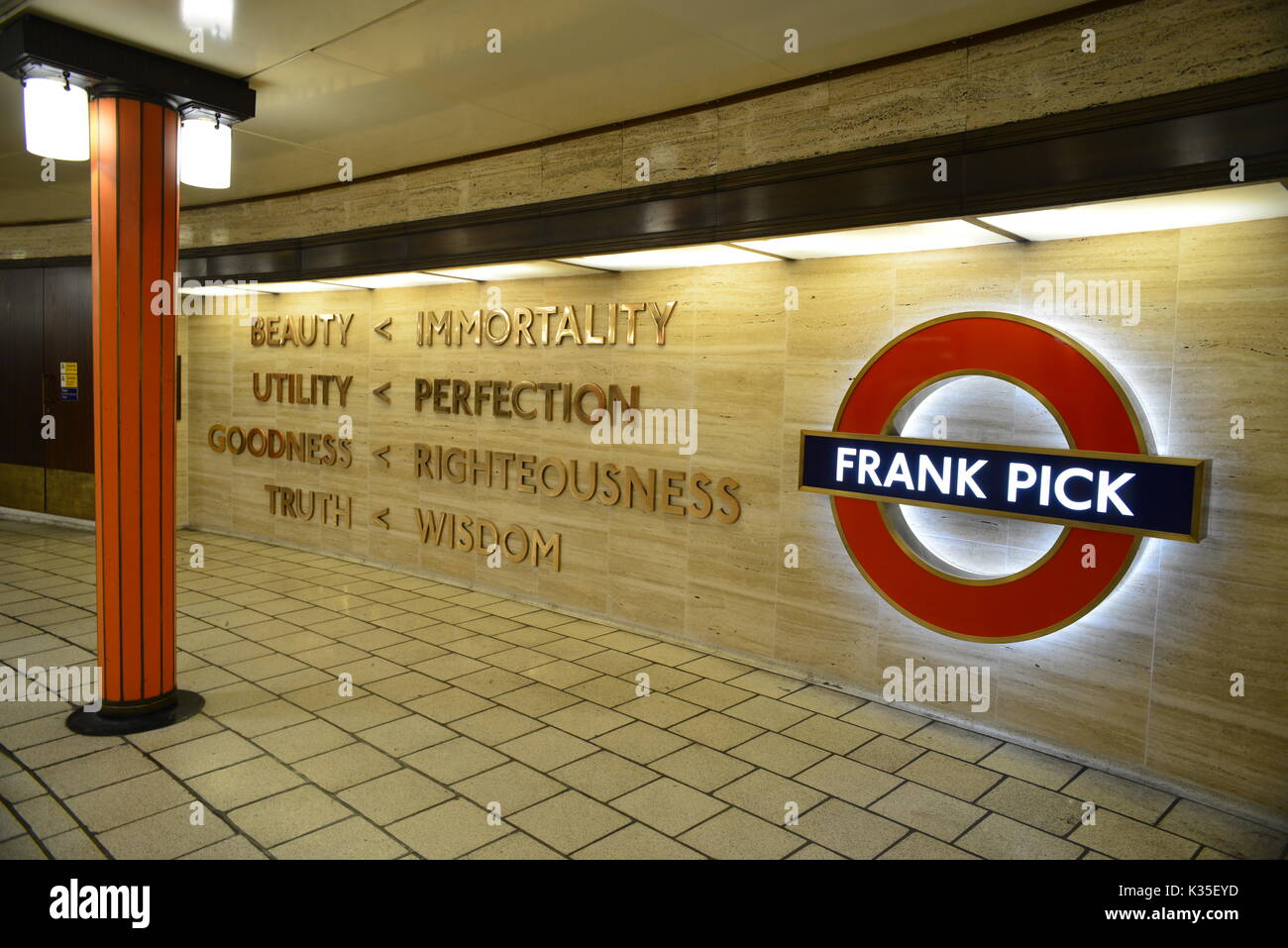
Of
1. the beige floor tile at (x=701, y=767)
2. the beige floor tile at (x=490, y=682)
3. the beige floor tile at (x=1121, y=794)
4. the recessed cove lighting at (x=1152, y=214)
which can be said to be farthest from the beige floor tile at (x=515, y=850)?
the recessed cove lighting at (x=1152, y=214)

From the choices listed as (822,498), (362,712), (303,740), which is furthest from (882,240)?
(303,740)

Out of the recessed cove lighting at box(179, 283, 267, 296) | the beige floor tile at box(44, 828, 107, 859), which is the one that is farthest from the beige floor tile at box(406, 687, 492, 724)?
the recessed cove lighting at box(179, 283, 267, 296)

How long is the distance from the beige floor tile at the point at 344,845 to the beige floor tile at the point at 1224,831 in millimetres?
3478

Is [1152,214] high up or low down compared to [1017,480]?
up

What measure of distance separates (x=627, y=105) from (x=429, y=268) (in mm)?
2233

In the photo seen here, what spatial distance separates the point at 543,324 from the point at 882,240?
3155 millimetres

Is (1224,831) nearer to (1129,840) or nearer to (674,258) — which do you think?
(1129,840)

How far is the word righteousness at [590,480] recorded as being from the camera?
6281 mm

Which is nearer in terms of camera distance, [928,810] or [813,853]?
[813,853]

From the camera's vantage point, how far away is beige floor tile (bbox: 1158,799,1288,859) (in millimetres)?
3834

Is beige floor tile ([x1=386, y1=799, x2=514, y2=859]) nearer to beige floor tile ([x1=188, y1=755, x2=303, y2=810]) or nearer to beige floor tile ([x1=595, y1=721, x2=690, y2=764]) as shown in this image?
beige floor tile ([x1=188, y1=755, x2=303, y2=810])

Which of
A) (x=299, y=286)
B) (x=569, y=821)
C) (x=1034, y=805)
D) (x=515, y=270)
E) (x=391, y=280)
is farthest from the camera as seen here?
(x=299, y=286)

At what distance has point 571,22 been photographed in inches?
173

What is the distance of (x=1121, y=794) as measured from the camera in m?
4.32
